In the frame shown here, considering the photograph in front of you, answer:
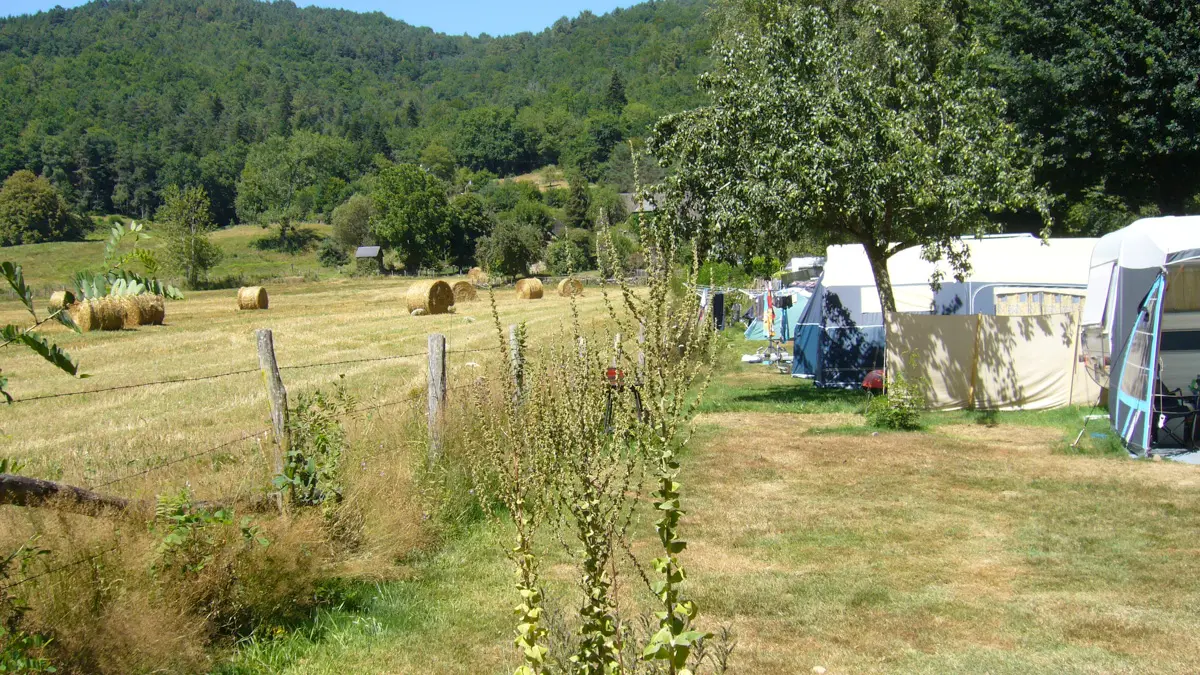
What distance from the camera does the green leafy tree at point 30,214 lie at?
221 feet

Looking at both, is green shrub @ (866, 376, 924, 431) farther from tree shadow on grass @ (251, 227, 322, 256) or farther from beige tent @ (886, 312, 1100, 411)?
tree shadow on grass @ (251, 227, 322, 256)

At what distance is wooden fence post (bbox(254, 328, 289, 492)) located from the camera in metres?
6.05

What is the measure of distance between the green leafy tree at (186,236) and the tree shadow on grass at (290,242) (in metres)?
35.1

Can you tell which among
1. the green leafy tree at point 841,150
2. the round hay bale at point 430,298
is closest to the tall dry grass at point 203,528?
the green leafy tree at point 841,150

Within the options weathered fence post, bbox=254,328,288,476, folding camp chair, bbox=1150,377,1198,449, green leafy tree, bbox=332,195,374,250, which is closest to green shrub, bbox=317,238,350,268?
green leafy tree, bbox=332,195,374,250

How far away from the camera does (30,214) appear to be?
68438 millimetres

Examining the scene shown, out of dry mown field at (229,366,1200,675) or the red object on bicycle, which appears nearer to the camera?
dry mown field at (229,366,1200,675)

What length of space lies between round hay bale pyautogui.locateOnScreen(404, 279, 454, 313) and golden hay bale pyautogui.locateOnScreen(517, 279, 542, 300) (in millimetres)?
7404

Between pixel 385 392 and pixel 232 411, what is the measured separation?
7.47ft

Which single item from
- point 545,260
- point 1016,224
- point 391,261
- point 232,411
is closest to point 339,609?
point 232,411

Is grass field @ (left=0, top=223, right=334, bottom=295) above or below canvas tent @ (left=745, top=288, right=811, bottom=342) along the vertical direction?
above

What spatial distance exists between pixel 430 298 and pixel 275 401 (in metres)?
27.6

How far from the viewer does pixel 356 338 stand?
23.5 meters

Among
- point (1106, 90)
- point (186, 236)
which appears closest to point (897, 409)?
point (1106, 90)
